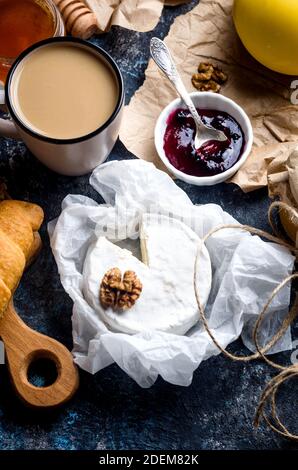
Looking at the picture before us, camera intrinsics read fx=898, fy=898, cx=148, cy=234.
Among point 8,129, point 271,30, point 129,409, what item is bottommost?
Answer: point 129,409

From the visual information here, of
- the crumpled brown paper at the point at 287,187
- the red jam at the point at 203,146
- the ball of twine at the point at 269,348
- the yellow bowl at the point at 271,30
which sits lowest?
the ball of twine at the point at 269,348

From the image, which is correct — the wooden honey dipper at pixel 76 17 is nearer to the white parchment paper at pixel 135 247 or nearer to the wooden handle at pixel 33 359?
the white parchment paper at pixel 135 247

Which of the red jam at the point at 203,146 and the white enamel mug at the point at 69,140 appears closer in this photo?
the white enamel mug at the point at 69,140

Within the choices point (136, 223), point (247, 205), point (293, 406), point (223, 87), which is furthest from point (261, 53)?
point (293, 406)

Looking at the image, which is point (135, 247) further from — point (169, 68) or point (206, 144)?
point (169, 68)

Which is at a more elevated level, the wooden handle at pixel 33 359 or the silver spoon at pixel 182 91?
the silver spoon at pixel 182 91

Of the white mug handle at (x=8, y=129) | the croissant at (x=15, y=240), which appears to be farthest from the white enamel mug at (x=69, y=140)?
the croissant at (x=15, y=240)

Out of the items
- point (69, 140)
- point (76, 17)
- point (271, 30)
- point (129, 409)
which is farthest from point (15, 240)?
point (271, 30)
